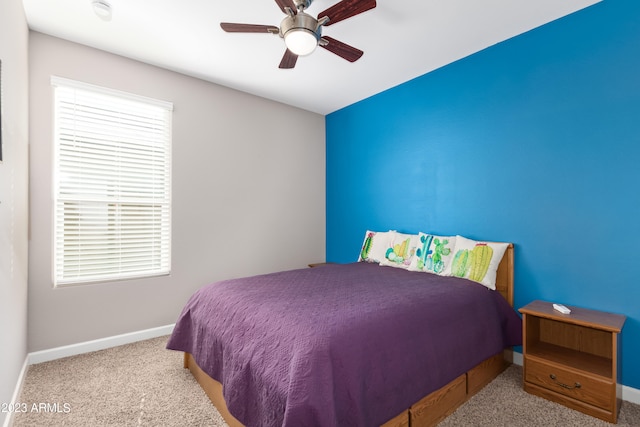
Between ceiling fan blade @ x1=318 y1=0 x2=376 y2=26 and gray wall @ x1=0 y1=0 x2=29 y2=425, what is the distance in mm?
1710

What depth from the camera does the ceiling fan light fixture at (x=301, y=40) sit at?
180cm

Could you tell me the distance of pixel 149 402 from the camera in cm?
191

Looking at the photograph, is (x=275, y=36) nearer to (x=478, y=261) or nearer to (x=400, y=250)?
(x=400, y=250)

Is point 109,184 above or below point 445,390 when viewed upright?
above

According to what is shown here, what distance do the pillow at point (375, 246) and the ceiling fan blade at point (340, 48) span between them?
183 centimetres

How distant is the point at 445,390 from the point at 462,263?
43.1 inches

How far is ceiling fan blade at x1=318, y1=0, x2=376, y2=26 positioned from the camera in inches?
65.8

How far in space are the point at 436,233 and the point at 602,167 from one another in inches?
53.3

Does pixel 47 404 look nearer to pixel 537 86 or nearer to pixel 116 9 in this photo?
pixel 116 9

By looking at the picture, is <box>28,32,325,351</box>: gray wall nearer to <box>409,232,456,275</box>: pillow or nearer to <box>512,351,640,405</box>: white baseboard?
<box>409,232,456,275</box>: pillow

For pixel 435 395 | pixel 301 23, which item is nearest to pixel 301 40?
pixel 301 23

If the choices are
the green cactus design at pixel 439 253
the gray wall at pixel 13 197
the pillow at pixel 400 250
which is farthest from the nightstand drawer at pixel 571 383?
the gray wall at pixel 13 197

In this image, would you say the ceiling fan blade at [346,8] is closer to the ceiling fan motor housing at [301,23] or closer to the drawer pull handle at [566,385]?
the ceiling fan motor housing at [301,23]

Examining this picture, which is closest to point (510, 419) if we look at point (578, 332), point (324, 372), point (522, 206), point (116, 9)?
point (578, 332)
